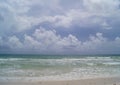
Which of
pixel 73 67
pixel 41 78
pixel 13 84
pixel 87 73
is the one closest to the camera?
pixel 13 84

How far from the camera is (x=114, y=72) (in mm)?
5887

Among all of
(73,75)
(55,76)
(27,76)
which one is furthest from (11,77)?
(73,75)

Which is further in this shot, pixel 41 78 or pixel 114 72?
pixel 114 72

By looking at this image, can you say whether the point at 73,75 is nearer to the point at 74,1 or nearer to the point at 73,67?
the point at 73,67

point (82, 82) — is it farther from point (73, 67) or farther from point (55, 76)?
point (73, 67)

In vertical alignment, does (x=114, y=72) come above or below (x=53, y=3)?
below

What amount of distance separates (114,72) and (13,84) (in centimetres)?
257

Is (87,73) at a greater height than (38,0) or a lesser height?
lesser

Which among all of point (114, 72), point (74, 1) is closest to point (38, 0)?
point (74, 1)

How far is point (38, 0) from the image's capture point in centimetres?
529

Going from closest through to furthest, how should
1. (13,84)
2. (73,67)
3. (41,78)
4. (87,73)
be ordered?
(13,84)
(41,78)
(87,73)
(73,67)

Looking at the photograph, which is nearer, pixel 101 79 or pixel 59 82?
pixel 59 82

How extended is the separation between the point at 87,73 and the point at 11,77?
177cm

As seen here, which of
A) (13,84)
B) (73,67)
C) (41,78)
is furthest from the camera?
(73,67)
